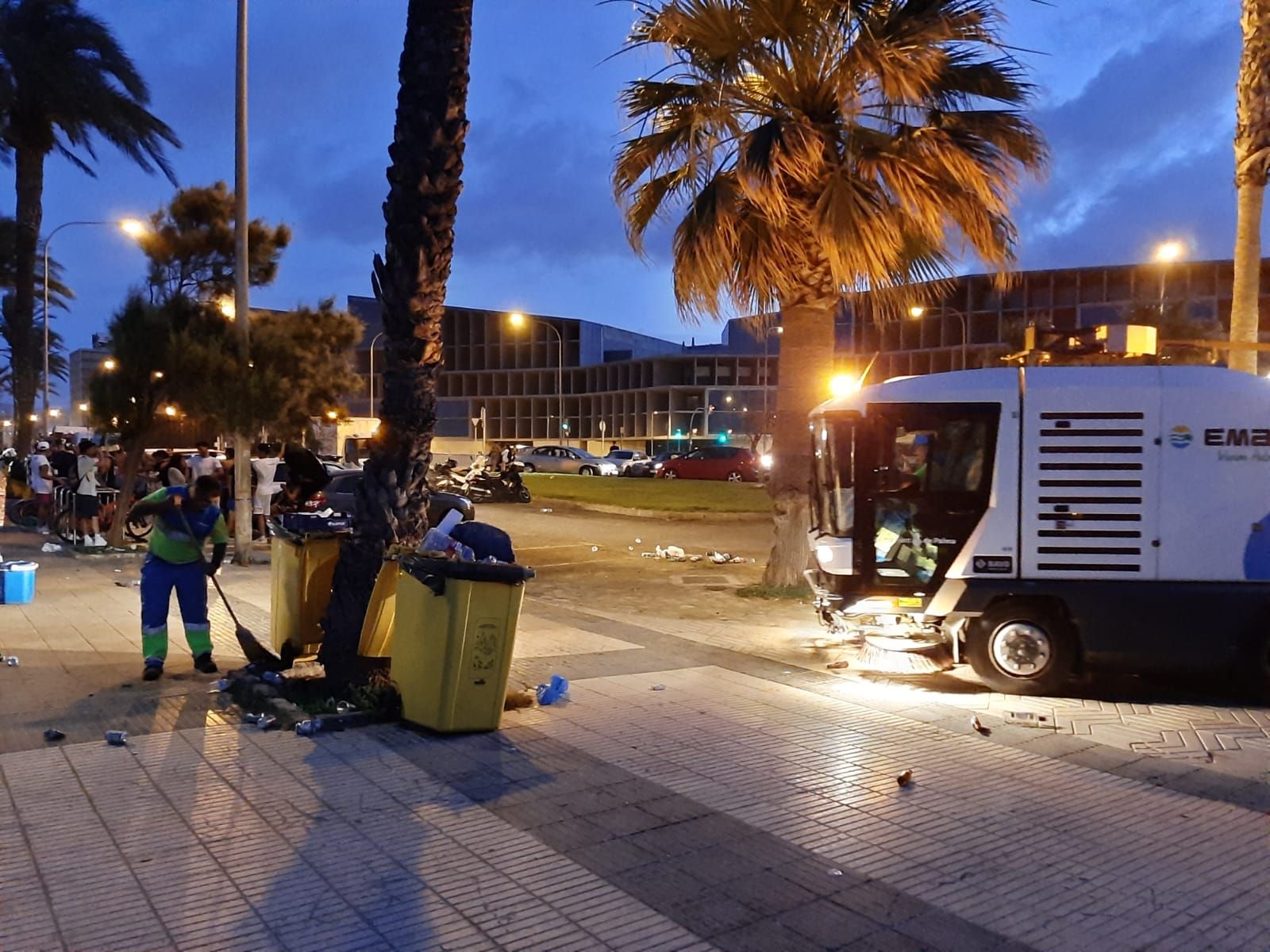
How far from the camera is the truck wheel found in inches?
327

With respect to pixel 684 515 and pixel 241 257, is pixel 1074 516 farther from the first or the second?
pixel 684 515

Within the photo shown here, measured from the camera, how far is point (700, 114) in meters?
12.1

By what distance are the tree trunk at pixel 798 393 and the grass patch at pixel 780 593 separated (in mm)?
664

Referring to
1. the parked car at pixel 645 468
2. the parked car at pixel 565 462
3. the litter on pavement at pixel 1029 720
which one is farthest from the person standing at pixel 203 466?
the parked car at pixel 565 462

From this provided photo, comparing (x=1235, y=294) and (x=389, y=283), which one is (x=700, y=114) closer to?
(x=389, y=283)

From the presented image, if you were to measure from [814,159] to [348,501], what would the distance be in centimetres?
1240

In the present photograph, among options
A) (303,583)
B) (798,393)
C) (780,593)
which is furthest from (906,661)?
(303,583)

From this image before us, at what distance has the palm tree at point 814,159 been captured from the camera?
11.3 meters

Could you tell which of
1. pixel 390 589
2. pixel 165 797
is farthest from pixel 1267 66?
pixel 165 797

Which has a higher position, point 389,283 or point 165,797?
point 389,283

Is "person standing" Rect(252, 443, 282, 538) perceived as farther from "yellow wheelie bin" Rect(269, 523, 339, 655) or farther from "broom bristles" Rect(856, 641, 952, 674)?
"broom bristles" Rect(856, 641, 952, 674)

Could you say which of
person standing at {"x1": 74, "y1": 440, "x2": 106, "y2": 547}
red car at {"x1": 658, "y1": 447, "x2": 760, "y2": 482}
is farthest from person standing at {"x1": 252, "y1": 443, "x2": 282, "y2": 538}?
red car at {"x1": 658, "y1": 447, "x2": 760, "y2": 482}

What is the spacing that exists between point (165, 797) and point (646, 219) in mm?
9100

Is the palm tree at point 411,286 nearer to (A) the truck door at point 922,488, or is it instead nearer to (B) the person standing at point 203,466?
(A) the truck door at point 922,488
